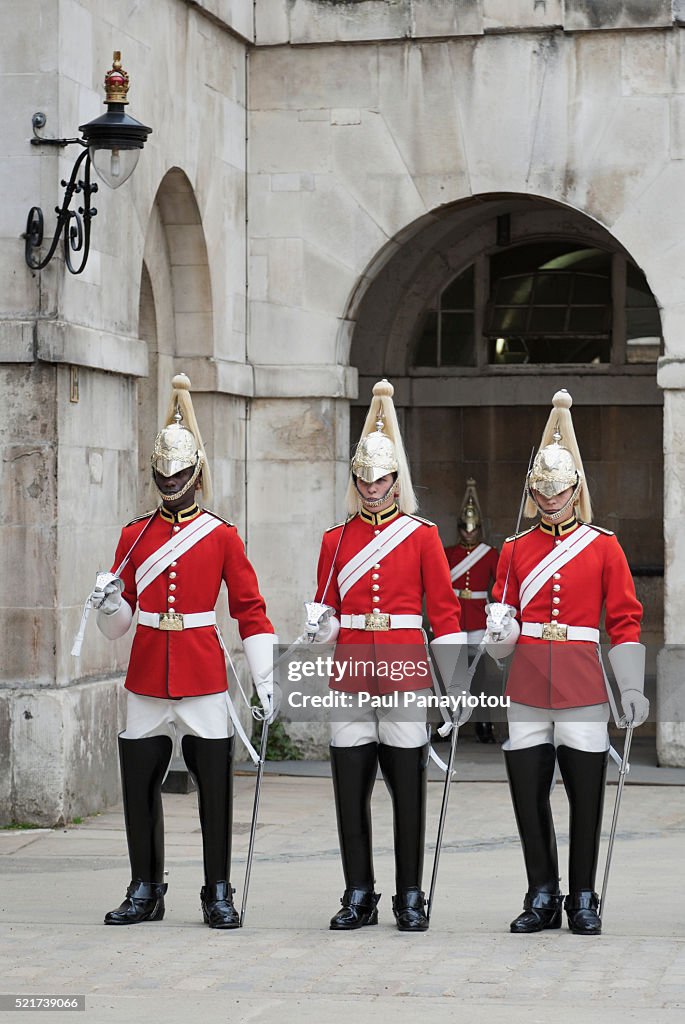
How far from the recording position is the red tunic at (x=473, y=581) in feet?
45.2

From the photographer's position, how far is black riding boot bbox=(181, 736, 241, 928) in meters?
6.77

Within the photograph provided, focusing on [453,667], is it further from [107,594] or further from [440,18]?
[440,18]

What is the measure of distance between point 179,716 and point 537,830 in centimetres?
135

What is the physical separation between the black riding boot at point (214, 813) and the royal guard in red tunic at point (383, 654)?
40 centimetres

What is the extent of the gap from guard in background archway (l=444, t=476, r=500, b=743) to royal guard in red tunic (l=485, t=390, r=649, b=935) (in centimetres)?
686

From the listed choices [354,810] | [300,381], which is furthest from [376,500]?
[300,381]

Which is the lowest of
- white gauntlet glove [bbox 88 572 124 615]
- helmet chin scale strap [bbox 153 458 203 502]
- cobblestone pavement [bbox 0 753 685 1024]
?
cobblestone pavement [bbox 0 753 685 1024]

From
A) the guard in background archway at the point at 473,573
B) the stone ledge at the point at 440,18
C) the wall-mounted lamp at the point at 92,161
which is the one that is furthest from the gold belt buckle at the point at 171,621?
the guard in background archway at the point at 473,573

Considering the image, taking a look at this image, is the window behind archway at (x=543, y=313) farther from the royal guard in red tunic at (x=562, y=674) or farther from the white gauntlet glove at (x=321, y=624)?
the white gauntlet glove at (x=321, y=624)

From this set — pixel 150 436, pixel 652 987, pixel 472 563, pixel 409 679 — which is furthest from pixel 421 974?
pixel 472 563

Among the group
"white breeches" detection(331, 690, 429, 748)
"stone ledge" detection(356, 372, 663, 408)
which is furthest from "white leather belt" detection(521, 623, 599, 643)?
"stone ledge" detection(356, 372, 663, 408)

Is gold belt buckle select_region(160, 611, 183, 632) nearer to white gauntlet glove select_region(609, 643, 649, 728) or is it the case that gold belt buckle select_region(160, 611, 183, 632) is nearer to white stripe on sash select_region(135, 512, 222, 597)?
white stripe on sash select_region(135, 512, 222, 597)

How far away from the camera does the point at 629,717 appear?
6691 mm

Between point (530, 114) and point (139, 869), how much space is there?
6.27 m
